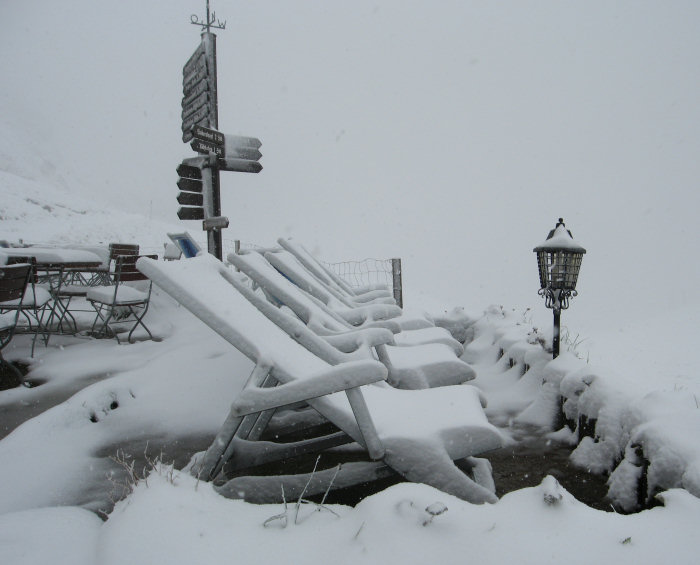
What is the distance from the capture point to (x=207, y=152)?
194 inches

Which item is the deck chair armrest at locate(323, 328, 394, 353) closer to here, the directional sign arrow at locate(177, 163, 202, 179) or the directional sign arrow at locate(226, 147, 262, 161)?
the directional sign arrow at locate(226, 147, 262, 161)

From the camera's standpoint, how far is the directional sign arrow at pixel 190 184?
5332mm

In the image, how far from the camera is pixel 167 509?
1.37 m

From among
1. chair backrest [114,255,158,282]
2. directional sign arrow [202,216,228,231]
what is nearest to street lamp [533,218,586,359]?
directional sign arrow [202,216,228,231]

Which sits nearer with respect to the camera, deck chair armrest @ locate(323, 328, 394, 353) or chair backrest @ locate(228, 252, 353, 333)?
deck chair armrest @ locate(323, 328, 394, 353)

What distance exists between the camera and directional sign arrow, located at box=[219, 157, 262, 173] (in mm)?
5223

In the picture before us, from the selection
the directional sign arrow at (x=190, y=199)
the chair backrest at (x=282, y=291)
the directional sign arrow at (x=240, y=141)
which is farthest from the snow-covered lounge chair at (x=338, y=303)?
the directional sign arrow at (x=190, y=199)

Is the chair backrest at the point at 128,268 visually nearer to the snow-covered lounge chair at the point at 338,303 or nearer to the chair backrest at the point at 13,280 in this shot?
the chair backrest at the point at 13,280

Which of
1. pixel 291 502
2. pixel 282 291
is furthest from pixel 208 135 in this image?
pixel 291 502

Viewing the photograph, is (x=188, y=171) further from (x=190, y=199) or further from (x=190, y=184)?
(x=190, y=199)

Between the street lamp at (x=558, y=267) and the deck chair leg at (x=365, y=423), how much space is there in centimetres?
211

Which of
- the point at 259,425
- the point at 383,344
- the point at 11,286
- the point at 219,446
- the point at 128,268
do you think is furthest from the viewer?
the point at 128,268

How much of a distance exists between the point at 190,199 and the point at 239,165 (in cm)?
71

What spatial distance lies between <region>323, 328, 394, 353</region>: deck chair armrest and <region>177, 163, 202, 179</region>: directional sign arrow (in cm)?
370
